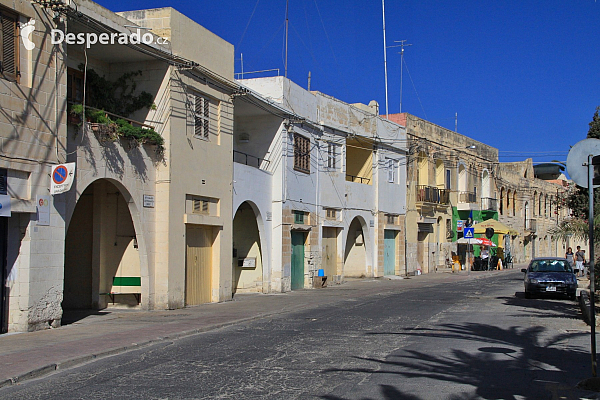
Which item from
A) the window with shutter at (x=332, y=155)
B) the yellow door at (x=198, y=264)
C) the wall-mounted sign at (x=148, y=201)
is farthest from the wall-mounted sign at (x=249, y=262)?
the wall-mounted sign at (x=148, y=201)

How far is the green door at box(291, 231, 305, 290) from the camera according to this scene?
84.5 feet

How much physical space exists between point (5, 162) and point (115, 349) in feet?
14.0

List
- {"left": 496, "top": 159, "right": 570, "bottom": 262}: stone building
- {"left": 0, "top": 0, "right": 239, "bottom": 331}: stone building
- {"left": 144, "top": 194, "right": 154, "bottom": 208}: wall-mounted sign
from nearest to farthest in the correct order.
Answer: {"left": 0, "top": 0, "right": 239, "bottom": 331}: stone building < {"left": 144, "top": 194, "right": 154, "bottom": 208}: wall-mounted sign < {"left": 496, "top": 159, "right": 570, "bottom": 262}: stone building

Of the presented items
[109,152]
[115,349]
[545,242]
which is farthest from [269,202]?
[545,242]

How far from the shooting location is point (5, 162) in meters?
12.3

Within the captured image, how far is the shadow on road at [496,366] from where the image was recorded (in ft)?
25.8

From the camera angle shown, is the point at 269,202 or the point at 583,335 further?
the point at 269,202

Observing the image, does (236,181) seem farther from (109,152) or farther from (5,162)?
(5,162)

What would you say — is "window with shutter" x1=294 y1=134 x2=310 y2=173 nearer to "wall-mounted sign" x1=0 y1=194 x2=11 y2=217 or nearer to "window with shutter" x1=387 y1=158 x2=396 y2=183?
"window with shutter" x1=387 y1=158 x2=396 y2=183

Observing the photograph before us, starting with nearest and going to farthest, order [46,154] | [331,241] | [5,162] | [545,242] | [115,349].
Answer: [115,349] < [5,162] < [46,154] < [331,241] < [545,242]

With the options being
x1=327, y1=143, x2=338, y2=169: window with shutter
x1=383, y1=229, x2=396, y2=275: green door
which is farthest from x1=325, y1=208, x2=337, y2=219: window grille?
x1=383, y1=229, x2=396, y2=275: green door

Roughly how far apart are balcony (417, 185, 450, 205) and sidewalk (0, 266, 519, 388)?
53.7ft

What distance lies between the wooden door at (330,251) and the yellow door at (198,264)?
9.00 meters

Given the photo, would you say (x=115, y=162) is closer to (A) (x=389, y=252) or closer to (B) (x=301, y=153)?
(B) (x=301, y=153)
